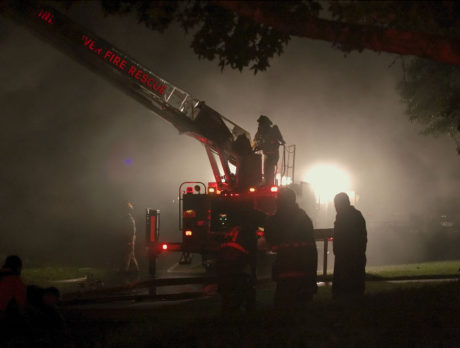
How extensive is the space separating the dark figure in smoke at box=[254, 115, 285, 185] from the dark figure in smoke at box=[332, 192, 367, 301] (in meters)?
6.53

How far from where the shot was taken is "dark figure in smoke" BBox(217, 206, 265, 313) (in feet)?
19.4

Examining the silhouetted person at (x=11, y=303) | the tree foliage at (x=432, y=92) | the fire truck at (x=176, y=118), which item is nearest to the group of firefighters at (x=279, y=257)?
the silhouetted person at (x=11, y=303)

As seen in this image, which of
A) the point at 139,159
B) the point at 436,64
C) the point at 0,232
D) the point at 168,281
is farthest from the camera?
the point at 139,159

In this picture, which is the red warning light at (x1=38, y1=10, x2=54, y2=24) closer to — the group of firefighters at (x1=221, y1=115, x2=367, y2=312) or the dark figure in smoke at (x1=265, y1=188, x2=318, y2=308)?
the group of firefighters at (x1=221, y1=115, x2=367, y2=312)

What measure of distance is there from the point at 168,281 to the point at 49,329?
17.6 ft

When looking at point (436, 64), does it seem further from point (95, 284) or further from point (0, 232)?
point (0, 232)

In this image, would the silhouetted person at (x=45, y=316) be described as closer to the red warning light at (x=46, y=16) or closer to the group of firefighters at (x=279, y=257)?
the group of firefighters at (x=279, y=257)

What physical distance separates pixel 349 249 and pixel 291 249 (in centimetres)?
100

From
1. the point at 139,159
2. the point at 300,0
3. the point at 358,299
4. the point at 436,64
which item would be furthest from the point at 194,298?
the point at 139,159

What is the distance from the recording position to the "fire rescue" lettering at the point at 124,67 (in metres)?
12.2

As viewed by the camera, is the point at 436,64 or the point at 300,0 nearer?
the point at 300,0

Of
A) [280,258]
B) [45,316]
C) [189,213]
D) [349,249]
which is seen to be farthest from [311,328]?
[189,213]

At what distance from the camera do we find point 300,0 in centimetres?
602

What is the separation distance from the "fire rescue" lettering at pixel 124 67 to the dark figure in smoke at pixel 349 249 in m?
7.10
